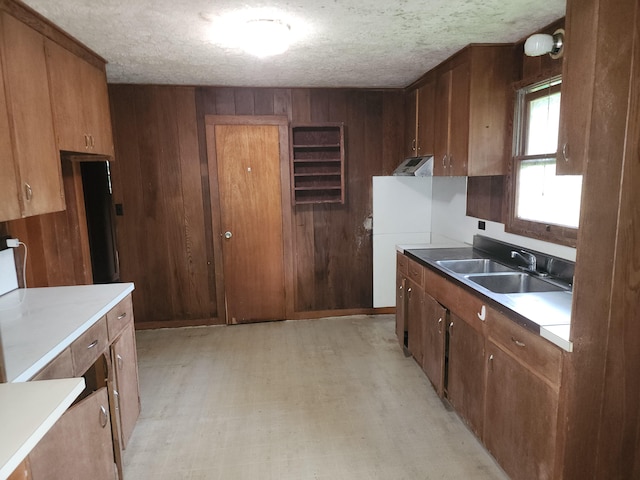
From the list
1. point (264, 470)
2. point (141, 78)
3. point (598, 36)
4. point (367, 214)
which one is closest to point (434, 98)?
point (367, 214)

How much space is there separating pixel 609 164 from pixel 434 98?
1923 mm

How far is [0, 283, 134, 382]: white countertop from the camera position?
1.38m

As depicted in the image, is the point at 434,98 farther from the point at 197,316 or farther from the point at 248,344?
the point at 197,316

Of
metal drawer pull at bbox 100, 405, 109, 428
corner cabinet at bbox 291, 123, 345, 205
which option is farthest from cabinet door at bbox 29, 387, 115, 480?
corner cabinet at bbox 291, 123, 345, 205

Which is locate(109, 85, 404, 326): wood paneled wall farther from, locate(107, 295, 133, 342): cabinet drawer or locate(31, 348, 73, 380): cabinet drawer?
locate(31, 348, 73, 380): cabinet drawer

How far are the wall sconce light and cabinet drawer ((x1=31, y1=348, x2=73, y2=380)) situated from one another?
256 centimetres

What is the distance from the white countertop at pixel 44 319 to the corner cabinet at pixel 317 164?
2044 millimetres

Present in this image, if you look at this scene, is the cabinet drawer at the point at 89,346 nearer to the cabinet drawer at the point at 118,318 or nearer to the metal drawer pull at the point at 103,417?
the cabinet drawer at the point at 118,318

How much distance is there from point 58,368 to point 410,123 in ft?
10.7

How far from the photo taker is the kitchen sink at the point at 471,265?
2693mm

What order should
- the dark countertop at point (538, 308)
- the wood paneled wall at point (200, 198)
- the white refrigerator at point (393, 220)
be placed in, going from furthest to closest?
1. the white refrigerator at point (393, 220)
2. the wood paneled wall at point (200, 198)
3. the dark countertop at point (538, 308)

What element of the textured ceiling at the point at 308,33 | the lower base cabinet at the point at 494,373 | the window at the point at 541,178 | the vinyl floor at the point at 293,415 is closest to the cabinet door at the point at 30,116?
the textured ceiling at the point at 308,33

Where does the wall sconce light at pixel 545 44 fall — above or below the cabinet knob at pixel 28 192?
above

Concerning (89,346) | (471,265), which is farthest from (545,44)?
(89,346)
